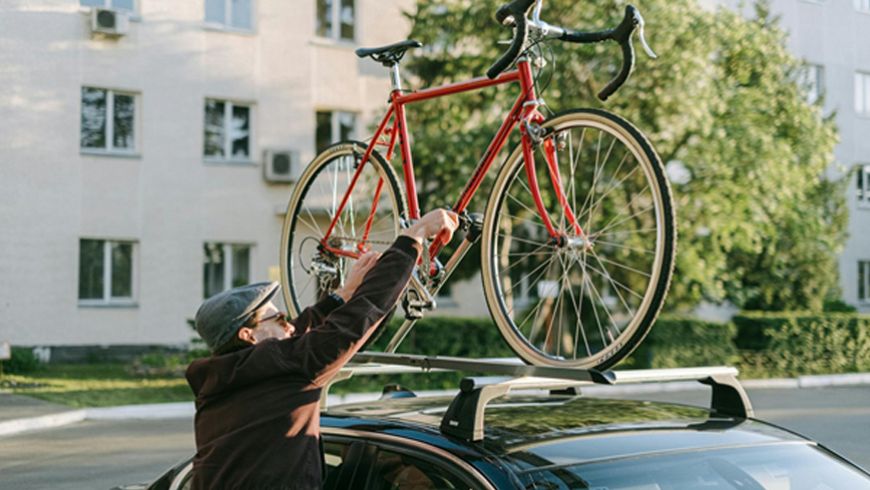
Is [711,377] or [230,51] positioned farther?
[230,51]

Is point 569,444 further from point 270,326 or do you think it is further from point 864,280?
point 864,280

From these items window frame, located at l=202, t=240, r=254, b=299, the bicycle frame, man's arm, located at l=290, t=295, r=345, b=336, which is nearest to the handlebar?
the bicycle frame

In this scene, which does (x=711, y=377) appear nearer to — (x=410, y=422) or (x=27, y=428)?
(x=410, y=422)

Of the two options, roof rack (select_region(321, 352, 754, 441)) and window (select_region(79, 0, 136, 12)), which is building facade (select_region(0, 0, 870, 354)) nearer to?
window (select_region(79, 0, 136, 12))

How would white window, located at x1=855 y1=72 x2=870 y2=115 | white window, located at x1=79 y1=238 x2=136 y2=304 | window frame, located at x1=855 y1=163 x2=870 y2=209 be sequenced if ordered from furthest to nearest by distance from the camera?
window frame, located at x1=855 y1=163 x2=870 y2=209 → white window, located at x1=855 y1=72 x2=870 y2=115 → white window, located at x1=79 y1=238 x2=136 y2=304

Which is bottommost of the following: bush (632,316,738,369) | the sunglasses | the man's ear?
bush (632,316,738,369)

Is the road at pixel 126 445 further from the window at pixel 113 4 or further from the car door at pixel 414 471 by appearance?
the window at pixel 113 4

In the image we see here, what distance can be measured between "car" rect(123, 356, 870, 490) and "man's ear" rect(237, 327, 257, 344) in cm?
46

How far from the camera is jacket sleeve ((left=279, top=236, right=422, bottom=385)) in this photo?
347 cm

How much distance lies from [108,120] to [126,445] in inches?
497

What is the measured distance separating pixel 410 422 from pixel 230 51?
75.4 feet

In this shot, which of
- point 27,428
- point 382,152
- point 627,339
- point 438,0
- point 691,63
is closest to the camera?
point 627,339

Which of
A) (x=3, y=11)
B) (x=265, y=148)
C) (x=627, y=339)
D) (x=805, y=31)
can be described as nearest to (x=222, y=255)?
(x=265, y=148)

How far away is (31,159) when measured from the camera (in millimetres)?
23016
